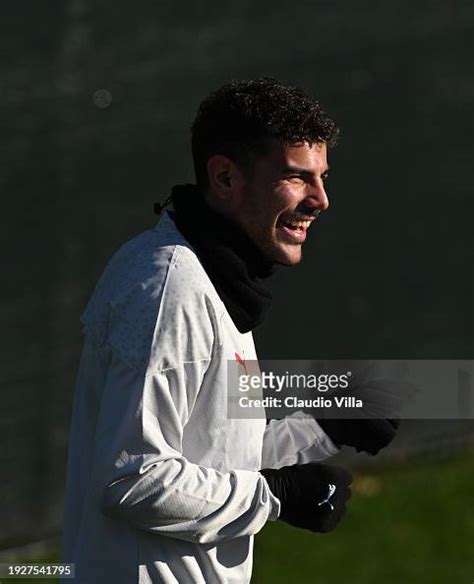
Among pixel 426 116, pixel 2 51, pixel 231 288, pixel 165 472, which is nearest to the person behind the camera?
pixel 165 472

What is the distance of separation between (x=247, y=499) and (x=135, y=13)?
11.2 feet

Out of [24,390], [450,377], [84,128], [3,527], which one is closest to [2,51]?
[84,128]

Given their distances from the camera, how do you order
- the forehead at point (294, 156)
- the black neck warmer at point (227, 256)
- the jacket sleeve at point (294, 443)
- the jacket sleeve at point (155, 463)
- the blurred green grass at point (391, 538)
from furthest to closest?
the blurred green grass at point (391, 538) < the jacket sleeve at point (294, 443) < the forehead at point (294, 156) < the black neck warmer at point (227, 256) < the jacket sleeve at point (155, 463)

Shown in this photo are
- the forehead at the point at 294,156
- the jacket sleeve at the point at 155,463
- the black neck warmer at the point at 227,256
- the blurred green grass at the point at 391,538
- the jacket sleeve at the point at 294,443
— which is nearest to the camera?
the jacket sleeve at the point at 155,463

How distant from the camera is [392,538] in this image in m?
7.38

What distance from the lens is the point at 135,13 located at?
6.77m

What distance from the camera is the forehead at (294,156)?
397cm

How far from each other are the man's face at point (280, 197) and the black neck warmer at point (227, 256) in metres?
0.04

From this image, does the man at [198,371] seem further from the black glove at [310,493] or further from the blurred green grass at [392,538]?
the blurred green grass at [392,538]

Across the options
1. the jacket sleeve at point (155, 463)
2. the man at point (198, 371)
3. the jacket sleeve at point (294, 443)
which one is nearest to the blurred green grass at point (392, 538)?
the jacket sleeve at point (294, 443)

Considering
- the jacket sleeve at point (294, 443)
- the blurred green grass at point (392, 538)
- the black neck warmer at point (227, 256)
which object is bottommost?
the jacket sleeve at point (294, 443)

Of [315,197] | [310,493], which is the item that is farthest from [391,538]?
[315,197]

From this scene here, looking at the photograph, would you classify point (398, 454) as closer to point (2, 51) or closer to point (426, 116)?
point (426, 116)

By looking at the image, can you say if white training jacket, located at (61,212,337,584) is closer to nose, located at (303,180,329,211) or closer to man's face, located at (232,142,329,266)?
man's face, located at (232,142,329,266)
